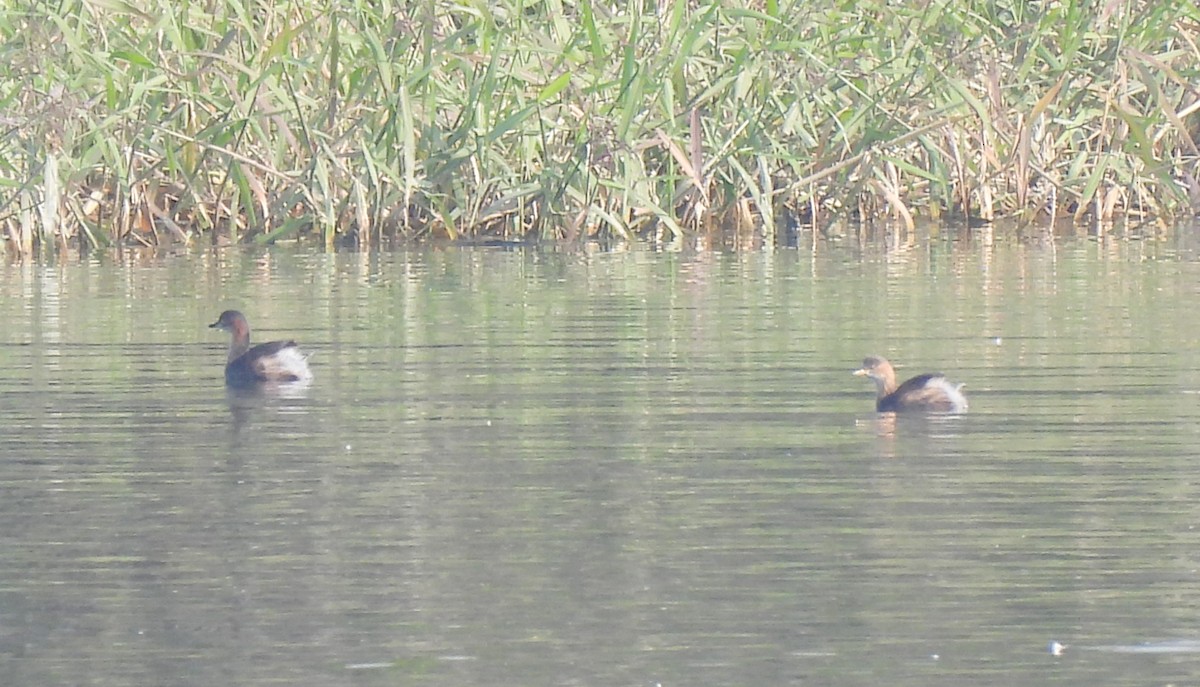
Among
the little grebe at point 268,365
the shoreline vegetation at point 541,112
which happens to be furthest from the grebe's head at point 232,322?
the shoreline vegetation at point 541,112

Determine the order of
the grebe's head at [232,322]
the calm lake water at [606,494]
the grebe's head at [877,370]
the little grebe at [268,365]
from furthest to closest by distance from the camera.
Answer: the grebe's head at [232,322] < the little grebe at [268,365] < the grebe's head at [877,370] < the calm lake water at [606,494]

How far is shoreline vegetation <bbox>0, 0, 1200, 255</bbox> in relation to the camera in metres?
16.6

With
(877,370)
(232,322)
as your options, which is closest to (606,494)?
(877,370)

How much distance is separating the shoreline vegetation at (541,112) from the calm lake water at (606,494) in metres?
3.15

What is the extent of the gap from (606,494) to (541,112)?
9.48 metres

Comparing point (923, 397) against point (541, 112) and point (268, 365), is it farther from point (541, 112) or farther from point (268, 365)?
point (541, 112)

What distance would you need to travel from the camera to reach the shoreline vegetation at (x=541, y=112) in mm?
16641

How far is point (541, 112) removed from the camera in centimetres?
1717

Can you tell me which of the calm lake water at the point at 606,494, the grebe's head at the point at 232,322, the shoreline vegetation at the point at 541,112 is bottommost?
the calm lake water at the point at 606,494

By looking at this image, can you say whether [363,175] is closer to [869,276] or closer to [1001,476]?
[869,276]

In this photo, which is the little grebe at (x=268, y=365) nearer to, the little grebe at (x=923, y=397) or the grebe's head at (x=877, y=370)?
the grebe's head at (x=877, y=370)

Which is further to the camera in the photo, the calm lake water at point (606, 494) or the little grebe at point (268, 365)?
the little grebe at point (268, 365)

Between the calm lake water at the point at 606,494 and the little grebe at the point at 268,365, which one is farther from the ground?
the little grebe at the point at 268,365

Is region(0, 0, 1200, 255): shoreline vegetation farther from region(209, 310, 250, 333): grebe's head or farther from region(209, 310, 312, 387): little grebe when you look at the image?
region(209, 310, 312, 387): little grebe
